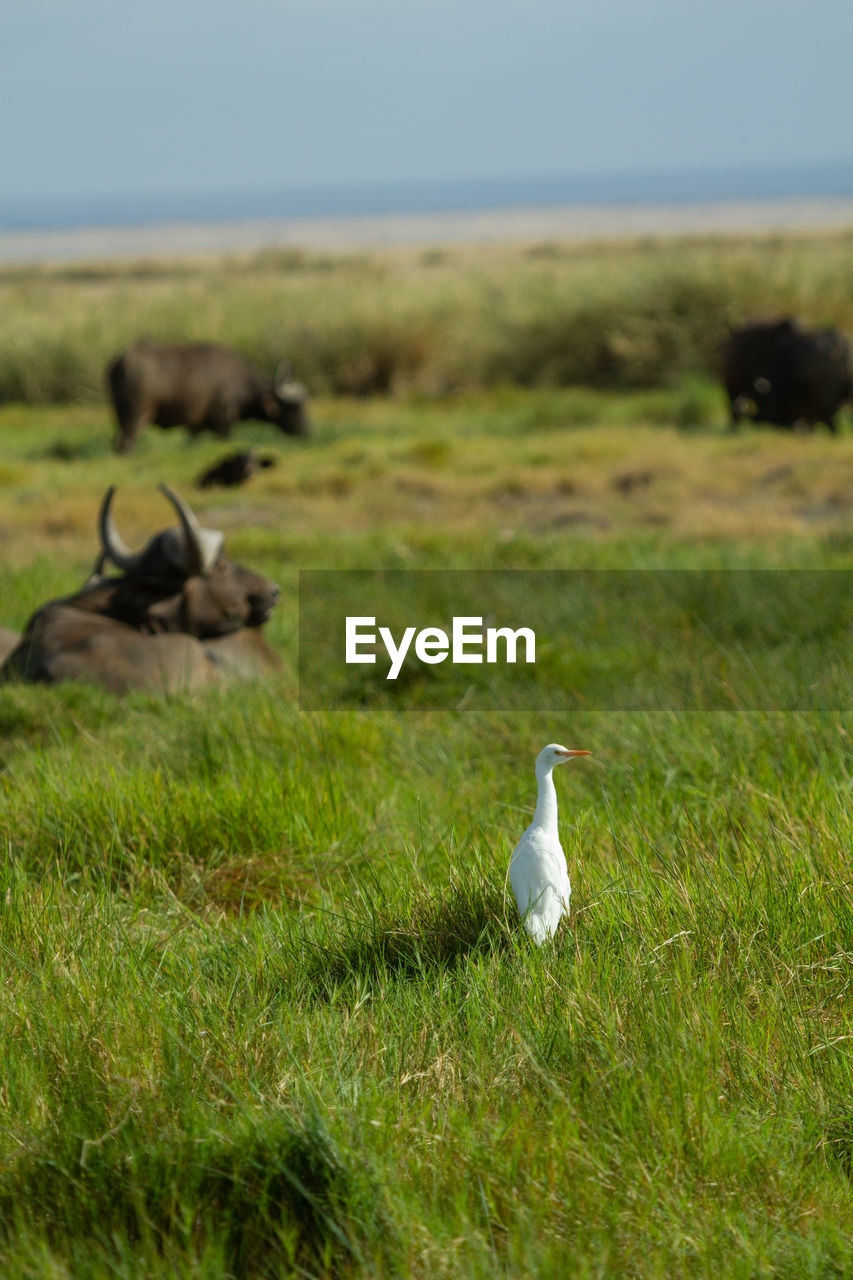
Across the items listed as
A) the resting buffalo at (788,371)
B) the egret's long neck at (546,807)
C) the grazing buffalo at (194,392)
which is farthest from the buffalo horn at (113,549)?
the grazing buffalo at (194,392)

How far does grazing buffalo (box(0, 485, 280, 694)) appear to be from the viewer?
19.9 feet

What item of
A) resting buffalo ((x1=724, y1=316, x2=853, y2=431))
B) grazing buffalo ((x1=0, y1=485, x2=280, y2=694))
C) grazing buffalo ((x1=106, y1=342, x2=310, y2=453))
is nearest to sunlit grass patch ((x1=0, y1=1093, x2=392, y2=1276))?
grazing buffalo ((x1=0, y1=485, x2=280, y2=694))

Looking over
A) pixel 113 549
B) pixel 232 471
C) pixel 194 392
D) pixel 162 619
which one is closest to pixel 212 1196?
pixel 162 619

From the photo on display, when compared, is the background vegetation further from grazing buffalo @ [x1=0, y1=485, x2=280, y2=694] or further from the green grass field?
the green grass field

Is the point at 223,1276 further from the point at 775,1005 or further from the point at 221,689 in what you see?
the point at 221,689

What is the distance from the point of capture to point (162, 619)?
645cm

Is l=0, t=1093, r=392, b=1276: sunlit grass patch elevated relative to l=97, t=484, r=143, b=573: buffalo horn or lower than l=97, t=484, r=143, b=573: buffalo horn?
lower

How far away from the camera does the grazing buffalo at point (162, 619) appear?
607cm

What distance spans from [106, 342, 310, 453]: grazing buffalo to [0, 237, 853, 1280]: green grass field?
43.3ft

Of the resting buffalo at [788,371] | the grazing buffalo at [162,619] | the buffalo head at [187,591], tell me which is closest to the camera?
the grazing buffalo at [162,619]

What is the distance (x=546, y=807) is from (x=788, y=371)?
47.7 feet

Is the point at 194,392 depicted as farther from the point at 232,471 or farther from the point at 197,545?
the point at 197,545

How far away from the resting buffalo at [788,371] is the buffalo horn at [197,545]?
11.3 m

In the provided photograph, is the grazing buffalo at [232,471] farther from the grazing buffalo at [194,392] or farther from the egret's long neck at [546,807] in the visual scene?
the egret's long neck at [546,807]
